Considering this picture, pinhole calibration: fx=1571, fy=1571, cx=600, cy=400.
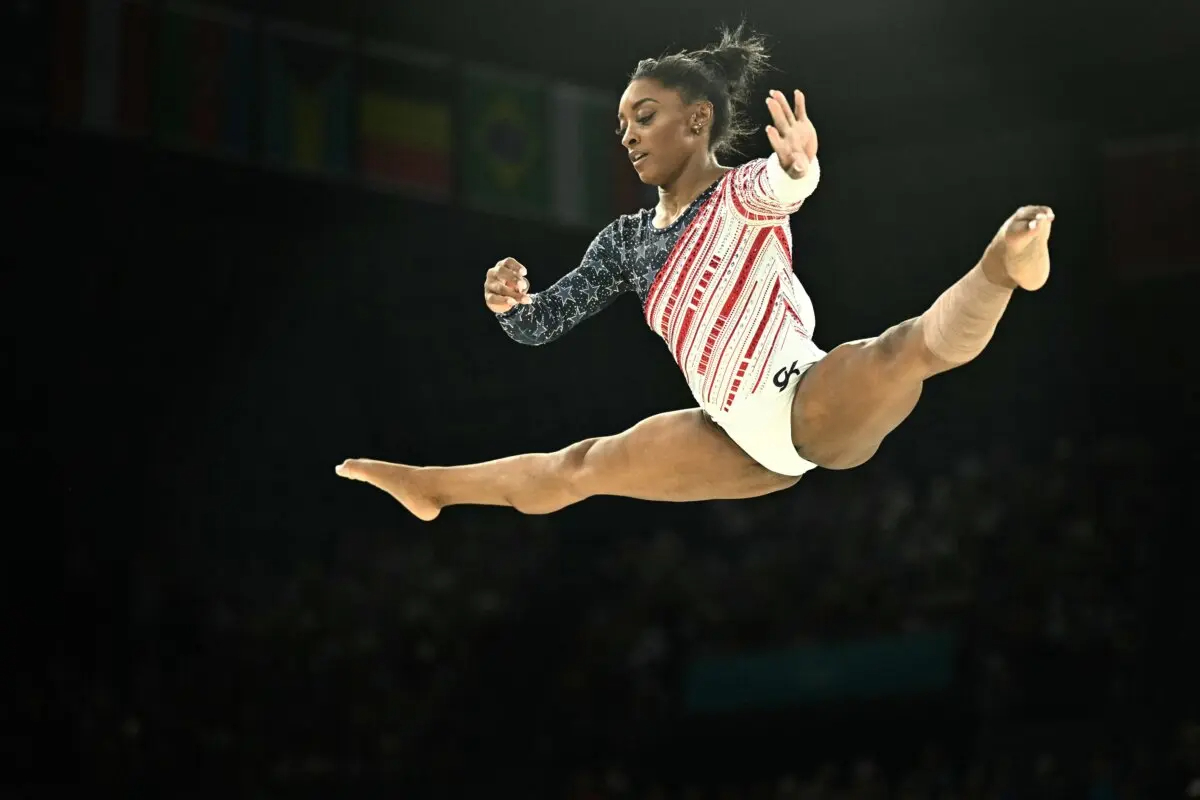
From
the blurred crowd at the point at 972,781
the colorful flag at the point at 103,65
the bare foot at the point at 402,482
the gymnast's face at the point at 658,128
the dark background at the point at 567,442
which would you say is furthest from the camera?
the colorful flag at the point at 103,65

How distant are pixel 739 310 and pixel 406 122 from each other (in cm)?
622

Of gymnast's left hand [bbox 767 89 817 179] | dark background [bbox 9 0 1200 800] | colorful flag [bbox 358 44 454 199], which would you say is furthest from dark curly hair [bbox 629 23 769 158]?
colorful flag [bbox 358 44 454 199]


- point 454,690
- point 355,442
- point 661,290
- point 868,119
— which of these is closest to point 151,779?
point 454,690

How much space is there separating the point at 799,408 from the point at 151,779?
522 cm

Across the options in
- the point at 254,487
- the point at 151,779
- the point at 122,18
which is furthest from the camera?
the point at 254,487

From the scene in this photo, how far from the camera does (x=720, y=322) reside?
383 cm

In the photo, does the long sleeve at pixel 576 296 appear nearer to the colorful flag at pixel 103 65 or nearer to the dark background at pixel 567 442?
the dark background at pixel 567 442

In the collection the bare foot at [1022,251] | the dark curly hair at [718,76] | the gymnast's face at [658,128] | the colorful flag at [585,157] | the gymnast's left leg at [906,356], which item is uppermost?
the colorful flag at [585,157]

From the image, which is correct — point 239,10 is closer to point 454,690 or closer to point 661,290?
point 454,690

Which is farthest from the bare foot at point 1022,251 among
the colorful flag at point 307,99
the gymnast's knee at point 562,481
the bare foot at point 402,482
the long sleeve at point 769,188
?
the colorful flag at point 307,99

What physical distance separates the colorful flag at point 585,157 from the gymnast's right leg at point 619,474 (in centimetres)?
596

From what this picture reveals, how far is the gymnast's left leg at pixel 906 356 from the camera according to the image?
3.21m

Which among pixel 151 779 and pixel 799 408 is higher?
pixel 799 408

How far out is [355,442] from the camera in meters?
10.4
